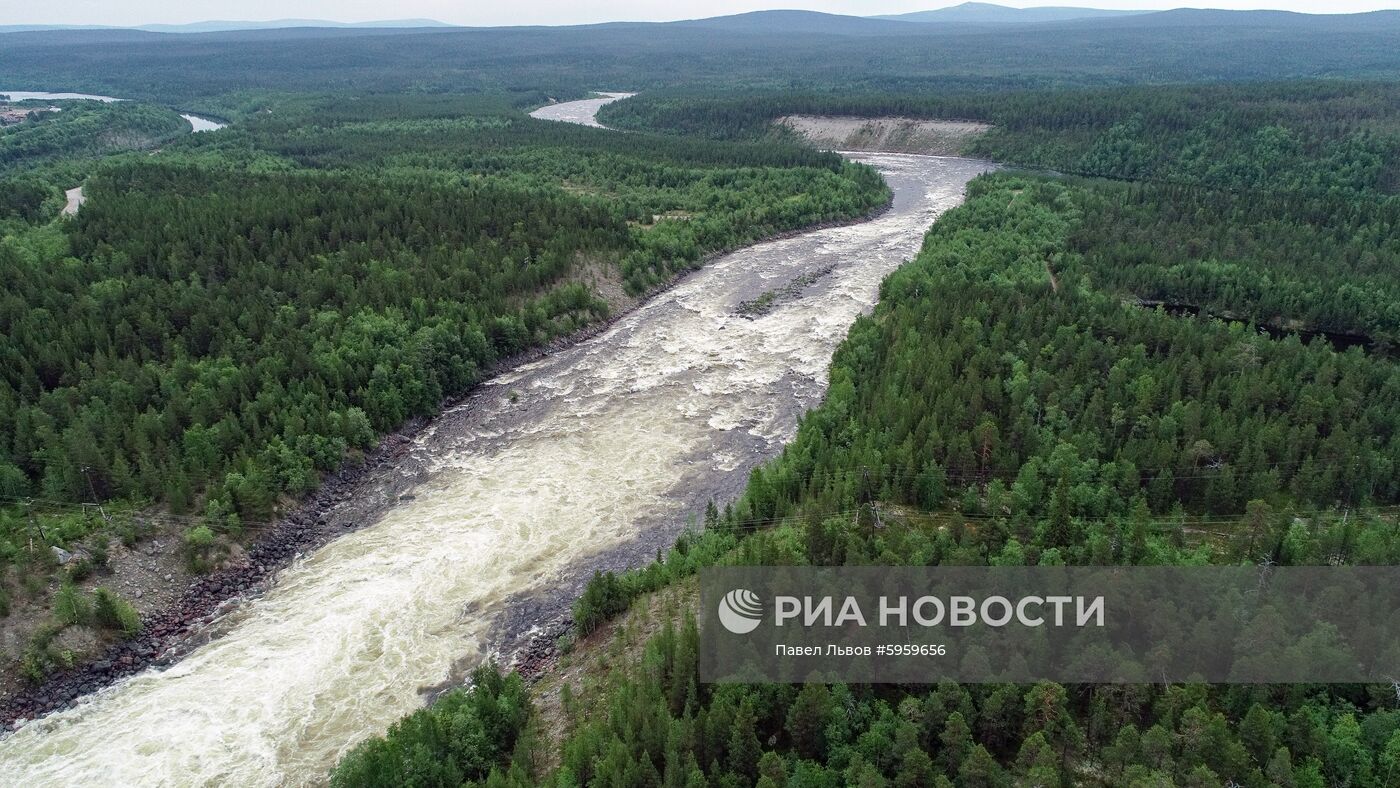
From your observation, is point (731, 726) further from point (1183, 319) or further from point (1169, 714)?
point (1183, 319)

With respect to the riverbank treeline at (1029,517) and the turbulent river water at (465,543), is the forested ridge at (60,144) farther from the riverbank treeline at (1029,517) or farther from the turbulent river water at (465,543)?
the riverbank treeline at (1029,517)

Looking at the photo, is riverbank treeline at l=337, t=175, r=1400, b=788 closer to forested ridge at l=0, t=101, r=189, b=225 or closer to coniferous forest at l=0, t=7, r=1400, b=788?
coniferous forest at l=0, t=7, r=1400, b=788

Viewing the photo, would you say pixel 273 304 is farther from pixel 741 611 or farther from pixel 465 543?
pixel 741 611

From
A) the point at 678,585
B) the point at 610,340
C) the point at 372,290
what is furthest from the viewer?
the point at 610,340

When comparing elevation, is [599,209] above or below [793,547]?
above

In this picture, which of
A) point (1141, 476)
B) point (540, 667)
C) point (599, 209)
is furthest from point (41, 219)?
point (1141, 476)

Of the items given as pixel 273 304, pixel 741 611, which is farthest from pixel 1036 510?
pixel 273 304
